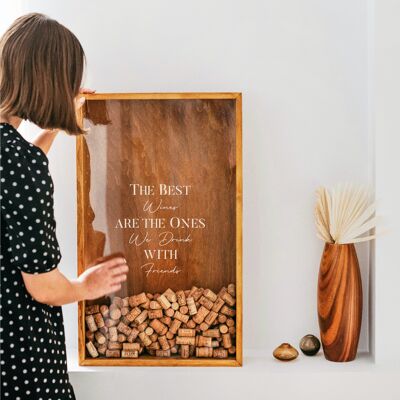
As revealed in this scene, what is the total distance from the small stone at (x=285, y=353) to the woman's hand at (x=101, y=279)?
0.68 meters

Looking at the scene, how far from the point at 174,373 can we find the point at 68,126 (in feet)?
3.04

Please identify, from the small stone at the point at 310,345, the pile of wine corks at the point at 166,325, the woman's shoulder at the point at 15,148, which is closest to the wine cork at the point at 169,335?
the pile of wine corks at the point at 166,325

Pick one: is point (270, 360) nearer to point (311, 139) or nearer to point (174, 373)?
point (174, 373)

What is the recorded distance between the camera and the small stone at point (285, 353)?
2162mm

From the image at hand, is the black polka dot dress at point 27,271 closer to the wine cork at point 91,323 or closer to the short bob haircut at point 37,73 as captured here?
the short bob haircut at point 37,73

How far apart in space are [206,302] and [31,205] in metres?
0.88

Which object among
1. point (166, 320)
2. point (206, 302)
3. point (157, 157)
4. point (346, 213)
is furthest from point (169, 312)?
point (346, 213)

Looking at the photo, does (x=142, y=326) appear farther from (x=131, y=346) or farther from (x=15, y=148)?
(x=15, y=148)

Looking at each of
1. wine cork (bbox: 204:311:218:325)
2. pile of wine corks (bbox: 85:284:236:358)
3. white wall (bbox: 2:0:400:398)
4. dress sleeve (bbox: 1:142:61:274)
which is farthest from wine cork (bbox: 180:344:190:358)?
dress sleeve (bbox: 1:142:61:274)

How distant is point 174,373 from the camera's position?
209 cm

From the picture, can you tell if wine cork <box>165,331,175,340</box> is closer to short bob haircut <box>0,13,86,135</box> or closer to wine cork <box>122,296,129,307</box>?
wine cork <box>122,296,129,307</box>

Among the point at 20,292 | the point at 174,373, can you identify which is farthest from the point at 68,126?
the point at 174,373

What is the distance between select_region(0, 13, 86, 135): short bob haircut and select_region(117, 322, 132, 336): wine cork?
82 cm

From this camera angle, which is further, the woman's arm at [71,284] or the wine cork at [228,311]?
the wine cork at [228,311]
